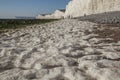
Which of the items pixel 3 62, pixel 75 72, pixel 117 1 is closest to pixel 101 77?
pixel 75 72


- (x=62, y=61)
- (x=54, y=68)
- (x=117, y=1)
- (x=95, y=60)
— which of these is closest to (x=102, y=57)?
(x=95, y=60)

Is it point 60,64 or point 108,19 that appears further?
point 108,19

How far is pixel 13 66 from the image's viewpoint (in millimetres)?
5707

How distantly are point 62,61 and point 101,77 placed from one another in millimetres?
1477

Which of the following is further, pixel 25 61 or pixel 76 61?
pixel 25 61

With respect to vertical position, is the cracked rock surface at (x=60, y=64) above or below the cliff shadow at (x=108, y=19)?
above

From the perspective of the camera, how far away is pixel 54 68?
5016 millimetres

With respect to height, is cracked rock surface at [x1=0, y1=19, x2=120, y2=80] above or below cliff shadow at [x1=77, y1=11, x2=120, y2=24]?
above

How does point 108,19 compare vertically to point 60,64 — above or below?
below

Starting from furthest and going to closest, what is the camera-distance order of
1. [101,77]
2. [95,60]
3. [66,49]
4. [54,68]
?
[66,49], [95,60], [54,68], [101,77]

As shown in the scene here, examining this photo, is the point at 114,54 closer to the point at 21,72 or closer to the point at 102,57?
the point at 102,57

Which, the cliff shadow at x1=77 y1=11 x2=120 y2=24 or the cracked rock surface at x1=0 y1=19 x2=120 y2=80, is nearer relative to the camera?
the cracked rock surface at x1=0 y1=19 x2=120 y2=80

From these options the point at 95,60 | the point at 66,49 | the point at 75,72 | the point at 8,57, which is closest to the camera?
the point at 75,72

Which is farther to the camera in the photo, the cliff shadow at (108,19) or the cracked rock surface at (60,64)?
the cliff shadow at (108,19)
